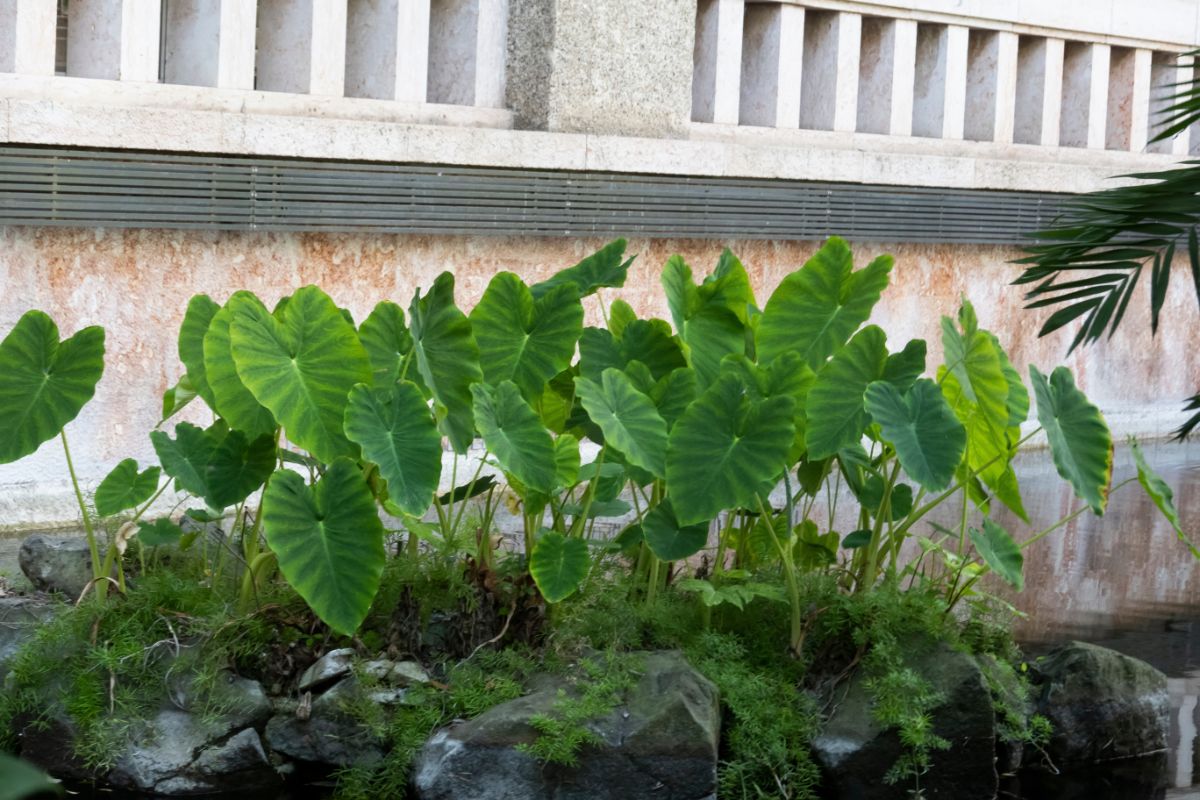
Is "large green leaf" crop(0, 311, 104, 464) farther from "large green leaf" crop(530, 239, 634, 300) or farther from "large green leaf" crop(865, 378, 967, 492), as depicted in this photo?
"large green leaf" crop(865, 378, 967, 492)

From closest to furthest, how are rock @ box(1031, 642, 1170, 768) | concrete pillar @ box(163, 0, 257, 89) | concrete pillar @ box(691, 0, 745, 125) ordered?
rock @ box(1031, 642, 1170, 768) → concrete pillar @ box(163, 0, 257, 89) → concrete pillar @ box(691, 0, 745, 125)

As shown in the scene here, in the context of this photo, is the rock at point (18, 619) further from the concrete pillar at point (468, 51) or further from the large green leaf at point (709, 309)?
the concrete pillar at point (468, 51)

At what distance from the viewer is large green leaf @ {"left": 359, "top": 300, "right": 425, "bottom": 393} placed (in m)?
3.79

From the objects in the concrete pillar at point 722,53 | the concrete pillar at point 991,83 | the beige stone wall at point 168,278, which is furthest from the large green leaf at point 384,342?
the concrete pillar at point 991,83

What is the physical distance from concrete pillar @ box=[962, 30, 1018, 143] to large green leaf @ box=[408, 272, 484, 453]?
5978mm

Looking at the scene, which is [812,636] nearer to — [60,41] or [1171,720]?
[1171,720]

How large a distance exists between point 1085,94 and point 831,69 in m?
2.04

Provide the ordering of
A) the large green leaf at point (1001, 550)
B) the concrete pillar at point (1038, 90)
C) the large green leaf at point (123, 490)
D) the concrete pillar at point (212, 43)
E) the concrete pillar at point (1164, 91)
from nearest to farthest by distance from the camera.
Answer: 1. the large green leaf at point (1001, 550)
2. the large green leaf at point (123, 490)
3. the concrete pillar at point (212, 43)
4. the concrete pillar at point (1038, 90)
5. the concrete pillar at point (1164, 91)

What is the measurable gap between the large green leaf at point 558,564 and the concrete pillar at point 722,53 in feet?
15.1

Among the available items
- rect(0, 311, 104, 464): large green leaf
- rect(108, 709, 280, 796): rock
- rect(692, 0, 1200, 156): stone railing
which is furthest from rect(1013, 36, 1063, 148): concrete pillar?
rect(108, 709, 280, 796): rock

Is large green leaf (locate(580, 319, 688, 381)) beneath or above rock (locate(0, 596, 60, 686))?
above

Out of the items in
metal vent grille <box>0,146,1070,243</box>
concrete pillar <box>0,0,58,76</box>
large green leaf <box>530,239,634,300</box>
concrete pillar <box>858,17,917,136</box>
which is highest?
concrete pillar <box>858,17,917,136</box>

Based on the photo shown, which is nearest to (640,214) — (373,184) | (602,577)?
(373,184)

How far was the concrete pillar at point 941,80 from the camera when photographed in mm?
8812
